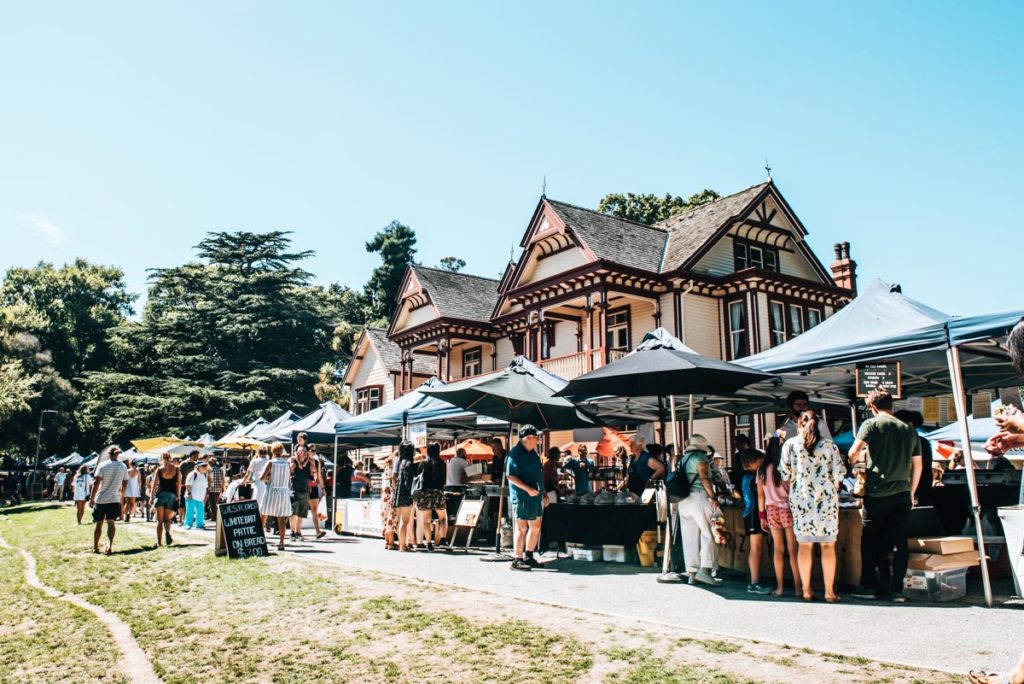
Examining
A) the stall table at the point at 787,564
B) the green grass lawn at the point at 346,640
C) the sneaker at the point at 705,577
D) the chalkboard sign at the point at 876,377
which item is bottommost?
the green grass lawn at the point at 346,640

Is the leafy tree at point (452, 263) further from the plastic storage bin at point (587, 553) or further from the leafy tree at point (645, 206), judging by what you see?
the plastic storage bin at point (587, 553)

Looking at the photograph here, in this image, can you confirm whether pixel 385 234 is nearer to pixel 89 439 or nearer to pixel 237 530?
pixel 89 439

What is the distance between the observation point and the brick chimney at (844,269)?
30000mm

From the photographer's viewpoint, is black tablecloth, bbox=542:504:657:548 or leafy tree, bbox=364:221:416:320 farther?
leafy tree, bbox=364:221:416:320

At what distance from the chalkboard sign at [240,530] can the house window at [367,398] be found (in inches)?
1090

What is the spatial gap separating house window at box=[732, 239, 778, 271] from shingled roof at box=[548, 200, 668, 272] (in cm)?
269

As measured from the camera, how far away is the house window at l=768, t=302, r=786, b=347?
2628 centimetres

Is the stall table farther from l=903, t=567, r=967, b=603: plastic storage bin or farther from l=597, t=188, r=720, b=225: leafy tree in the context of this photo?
l=597, t=188, r=720, b=225: leafy tree

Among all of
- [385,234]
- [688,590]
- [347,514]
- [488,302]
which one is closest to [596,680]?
[688,590]

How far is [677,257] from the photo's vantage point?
2712 centimetres

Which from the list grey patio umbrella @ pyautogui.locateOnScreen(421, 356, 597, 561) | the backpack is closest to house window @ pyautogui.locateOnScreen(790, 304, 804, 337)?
grey patio umbrella @ pyautogui.locateOnScreen(421, 356, 597, 561)

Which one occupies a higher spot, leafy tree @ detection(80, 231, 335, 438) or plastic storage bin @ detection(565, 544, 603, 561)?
leafy tree @ detection(80, 231, 335, 438)

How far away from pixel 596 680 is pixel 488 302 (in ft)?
101

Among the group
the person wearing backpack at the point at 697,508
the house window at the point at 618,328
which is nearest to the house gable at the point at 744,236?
the house window at the point at 618,328
